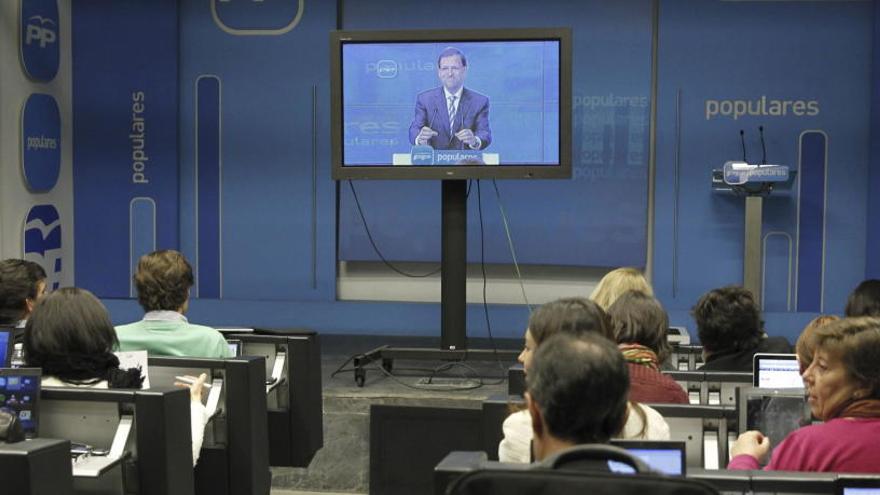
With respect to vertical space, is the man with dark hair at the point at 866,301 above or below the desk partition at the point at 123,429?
above

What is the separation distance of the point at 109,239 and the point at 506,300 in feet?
9.40

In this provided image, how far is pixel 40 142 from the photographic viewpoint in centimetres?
760

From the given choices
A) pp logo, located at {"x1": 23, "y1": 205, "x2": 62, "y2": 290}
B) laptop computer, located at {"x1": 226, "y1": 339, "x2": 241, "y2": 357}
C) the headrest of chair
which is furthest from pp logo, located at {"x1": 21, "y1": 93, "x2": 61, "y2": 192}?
the headrest of chair

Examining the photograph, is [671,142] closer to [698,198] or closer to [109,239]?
[698,198]

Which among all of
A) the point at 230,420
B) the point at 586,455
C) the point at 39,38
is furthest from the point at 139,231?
the point at 586,455

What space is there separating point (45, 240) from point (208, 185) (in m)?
1.16

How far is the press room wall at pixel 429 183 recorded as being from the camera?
288 inches

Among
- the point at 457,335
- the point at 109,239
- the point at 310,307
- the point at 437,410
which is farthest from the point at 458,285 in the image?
the point at 109,239

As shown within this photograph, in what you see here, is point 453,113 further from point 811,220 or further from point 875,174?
point 875,174

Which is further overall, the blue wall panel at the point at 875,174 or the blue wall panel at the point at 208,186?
the blue wall panel at the point at 208,186

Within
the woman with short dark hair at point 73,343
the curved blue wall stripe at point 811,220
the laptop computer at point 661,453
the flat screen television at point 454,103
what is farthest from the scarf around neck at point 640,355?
the curved blue wall stripe at point 811,220

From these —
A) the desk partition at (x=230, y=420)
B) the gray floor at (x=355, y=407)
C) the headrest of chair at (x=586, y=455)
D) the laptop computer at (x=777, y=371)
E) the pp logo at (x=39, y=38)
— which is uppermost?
the pp logo at (x=39, y=38)

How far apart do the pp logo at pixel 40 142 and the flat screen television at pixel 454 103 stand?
2.52 metres

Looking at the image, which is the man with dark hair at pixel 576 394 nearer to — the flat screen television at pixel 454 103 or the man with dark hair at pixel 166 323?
the man with dark hair at pixel 166 323
